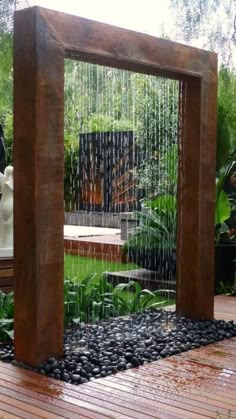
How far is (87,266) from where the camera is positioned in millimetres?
8805

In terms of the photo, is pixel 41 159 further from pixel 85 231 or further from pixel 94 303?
pixel 85 231

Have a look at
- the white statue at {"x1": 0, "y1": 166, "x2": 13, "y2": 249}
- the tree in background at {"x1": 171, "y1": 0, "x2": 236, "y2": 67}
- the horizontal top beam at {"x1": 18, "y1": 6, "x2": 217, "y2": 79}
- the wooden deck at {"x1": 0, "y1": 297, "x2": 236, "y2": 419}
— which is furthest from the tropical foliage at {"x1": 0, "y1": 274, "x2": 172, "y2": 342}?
the tree in background at {"x1": 171, "y1": 0, "x2": 236, "y2": 67}

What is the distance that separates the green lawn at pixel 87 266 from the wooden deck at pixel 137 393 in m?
4.05

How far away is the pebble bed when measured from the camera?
3656 millimetres

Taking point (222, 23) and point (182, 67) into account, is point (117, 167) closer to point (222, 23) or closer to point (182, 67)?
point (222, 23)

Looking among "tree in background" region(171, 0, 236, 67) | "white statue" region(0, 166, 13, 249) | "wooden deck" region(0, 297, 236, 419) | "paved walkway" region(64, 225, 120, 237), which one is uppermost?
"tree in background" region(171, 0, 236, 67)

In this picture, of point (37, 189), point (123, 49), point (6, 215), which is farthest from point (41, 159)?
point (6, 215)

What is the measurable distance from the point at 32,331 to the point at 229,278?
354 cm

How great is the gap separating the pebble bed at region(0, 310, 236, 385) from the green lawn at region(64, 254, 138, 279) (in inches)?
119

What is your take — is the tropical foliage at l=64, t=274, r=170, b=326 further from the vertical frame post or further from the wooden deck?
the wooden deck

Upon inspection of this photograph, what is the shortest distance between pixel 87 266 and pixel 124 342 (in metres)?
4.68

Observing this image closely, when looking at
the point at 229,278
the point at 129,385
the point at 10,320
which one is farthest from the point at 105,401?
the point at 229,278

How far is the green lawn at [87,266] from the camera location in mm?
8183

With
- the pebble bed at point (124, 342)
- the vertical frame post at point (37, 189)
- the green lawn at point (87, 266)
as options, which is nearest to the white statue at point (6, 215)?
the green lawn at point (87, 266)
